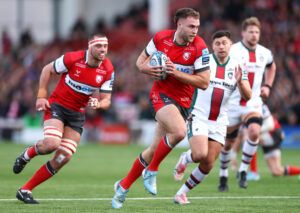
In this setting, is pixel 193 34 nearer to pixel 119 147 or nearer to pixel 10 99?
pixel 119 147

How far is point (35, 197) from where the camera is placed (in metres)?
13.3

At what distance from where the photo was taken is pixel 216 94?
1309 cm

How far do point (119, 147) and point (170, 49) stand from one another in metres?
17.3

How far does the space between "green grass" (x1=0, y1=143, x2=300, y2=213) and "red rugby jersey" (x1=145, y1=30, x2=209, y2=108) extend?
1539 mm

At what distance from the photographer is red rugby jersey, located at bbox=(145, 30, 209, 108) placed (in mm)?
12141

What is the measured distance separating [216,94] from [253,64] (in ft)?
8.33

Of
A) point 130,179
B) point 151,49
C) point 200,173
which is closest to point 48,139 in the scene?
point 130,179

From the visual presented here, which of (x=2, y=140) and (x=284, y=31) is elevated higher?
(x=284, y=31)

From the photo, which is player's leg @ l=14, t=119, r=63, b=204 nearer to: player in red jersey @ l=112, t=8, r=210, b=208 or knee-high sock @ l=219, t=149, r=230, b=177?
player in red jersey @ l=112, t=8, r=210, b=208

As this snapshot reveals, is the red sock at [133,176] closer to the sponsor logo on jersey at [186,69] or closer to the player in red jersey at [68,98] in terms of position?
the player in red jersey at [68,98]

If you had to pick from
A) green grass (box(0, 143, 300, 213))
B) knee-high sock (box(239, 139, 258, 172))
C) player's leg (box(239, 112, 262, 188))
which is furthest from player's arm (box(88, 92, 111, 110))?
knee-high sock (box(239, 139, 258, 172))

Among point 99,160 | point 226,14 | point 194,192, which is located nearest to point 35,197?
point 194,192

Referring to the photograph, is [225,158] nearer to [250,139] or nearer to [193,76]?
[250,139]

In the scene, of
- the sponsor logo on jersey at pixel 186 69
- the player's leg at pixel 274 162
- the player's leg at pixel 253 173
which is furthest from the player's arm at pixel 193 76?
the player's leg at pixel 274 162
